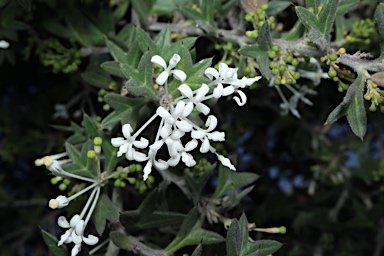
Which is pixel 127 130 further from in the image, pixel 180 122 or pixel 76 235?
pixel 76 235

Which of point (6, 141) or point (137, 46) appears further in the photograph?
point (6, 141)

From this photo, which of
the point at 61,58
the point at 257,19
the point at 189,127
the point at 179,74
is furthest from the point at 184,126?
the point at 61,58

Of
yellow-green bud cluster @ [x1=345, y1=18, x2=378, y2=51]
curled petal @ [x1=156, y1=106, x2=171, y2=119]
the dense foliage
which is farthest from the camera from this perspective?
yellow-green bud cluster @ [x1=345, y1=18, x2=378, y2=51]

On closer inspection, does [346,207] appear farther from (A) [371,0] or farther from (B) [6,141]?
(B) [6,141]

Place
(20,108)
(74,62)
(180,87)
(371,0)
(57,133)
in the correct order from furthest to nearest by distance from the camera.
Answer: (20,108), (57,133), (371,0), (74,62), (180,87)

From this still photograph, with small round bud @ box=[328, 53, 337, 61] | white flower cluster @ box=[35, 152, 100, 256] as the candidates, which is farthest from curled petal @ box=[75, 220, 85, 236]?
small round bud @ box=[328, 53, 337, 61]

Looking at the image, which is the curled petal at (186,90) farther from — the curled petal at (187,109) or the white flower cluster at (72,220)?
the white flower cluster at (72,220)

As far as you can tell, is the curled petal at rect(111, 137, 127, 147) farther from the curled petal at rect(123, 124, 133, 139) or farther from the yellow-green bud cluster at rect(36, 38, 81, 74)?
the yellow-green bud cluster at rect(36, 38, 81, 74)

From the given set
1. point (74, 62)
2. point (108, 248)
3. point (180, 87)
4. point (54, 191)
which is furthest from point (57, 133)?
point (180, 87)
